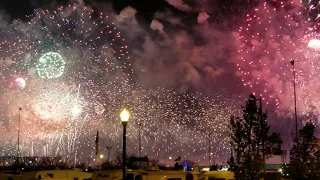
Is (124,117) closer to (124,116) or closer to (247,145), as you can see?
(124,116)

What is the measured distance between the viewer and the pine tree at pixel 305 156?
3112cm

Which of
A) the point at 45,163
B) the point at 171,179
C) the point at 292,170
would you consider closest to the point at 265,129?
the point at 292,170

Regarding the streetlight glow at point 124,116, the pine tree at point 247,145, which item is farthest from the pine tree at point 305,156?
the streetlight glow at point 124,116

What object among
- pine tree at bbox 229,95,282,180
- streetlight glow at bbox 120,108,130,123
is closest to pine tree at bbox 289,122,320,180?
pine tree at bbox 229,95,282,180

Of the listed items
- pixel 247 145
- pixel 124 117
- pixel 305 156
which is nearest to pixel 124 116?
pixel 124 117

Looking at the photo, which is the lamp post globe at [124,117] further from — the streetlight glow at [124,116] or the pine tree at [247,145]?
the pine tree at [247,145]

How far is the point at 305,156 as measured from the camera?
107 feet

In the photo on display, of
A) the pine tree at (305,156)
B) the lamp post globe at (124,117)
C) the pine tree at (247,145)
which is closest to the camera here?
the lamp post globe at (124,117)

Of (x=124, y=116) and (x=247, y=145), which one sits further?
(x=247, y=145)

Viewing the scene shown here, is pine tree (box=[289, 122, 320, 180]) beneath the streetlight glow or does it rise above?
beneath

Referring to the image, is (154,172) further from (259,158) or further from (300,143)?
(300,143)

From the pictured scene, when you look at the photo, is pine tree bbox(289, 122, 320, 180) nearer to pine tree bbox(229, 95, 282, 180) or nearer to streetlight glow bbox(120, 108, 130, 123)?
pine tree bbox(229, 95, 282, 180)

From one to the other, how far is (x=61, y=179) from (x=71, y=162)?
136 feet

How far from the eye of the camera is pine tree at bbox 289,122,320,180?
31125 mm
